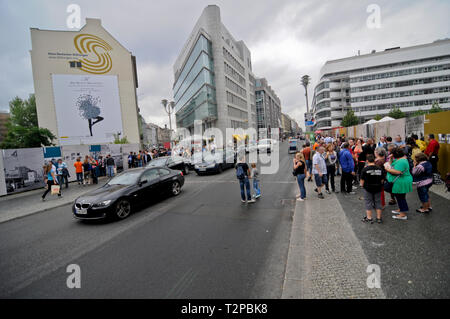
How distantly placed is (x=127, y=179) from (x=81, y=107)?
32566 millimetres

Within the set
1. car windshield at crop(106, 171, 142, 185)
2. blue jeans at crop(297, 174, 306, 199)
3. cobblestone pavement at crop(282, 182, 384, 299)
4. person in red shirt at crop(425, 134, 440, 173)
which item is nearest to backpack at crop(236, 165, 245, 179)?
blue jeans at crop(297, 174, 306, 199)

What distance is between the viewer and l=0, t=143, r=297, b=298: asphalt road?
3016 mm

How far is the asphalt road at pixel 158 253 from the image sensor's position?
302cm

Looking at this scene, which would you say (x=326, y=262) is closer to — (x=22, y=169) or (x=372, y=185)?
(x=372, y=185)

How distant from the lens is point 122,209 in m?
6.32

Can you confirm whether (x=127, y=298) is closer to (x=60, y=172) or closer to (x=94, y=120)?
(x=60, y=172)

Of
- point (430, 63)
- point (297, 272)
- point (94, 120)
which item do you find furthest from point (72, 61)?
point (430, 63)

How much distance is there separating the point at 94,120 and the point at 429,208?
1521 inches

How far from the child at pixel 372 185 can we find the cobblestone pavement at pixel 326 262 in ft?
2.12

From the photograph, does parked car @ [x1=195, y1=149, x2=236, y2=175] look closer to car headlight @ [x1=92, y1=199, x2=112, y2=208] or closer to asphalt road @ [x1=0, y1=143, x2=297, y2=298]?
asphalt road @ [x1=0, y1=143, x2=297, y2=298]

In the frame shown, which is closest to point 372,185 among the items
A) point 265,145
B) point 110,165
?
point 110,165

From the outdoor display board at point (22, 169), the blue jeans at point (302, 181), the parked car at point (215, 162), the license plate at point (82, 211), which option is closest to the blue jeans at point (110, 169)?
the outdoor display board at point (22, 169)

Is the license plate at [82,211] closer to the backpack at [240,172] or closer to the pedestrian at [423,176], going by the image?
the backpack at [240,172]
